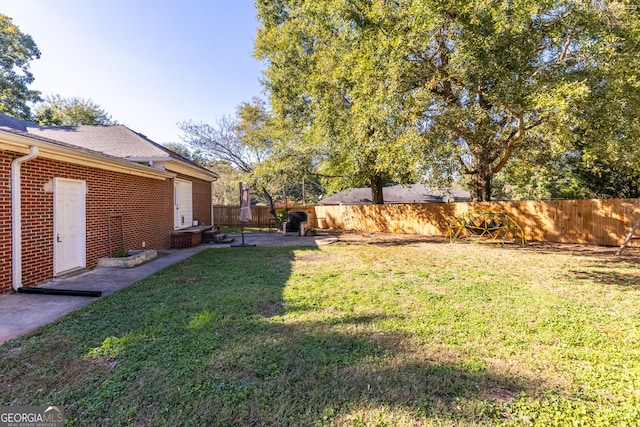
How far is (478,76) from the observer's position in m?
7.23

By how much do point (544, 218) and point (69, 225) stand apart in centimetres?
1485

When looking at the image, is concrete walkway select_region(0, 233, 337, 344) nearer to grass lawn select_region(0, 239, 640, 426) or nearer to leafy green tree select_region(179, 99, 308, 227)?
grass lawn select_region(0, 239, 640, 426)

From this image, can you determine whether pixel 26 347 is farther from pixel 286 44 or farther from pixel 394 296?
pixel 286 44

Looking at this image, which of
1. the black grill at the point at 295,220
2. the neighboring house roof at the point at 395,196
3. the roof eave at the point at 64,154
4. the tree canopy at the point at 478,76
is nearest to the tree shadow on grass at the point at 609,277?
the tree canopy at the point at 478,76

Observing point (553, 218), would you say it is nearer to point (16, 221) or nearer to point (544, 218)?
point (544, 218)

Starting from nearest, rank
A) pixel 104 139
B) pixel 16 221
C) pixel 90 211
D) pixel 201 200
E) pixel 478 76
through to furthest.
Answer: pixel 16 221 → pixel 90 211 → pixel 478 76 → pixel 104 139 → pixel 201 200

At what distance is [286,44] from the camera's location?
14.6m

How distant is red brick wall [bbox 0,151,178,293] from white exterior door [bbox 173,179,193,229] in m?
0.49

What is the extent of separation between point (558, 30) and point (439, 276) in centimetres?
615

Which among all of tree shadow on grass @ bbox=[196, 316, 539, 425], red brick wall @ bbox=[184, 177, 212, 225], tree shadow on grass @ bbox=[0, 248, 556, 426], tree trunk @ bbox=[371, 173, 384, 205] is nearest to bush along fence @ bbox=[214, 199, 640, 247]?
tree trunk @ bbox=[371, 173, 384, 205]

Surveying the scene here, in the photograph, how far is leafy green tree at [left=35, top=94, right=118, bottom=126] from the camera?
21.2 meters

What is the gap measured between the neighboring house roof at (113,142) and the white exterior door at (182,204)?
567 millimetres

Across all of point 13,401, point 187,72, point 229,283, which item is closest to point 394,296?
point 229,283

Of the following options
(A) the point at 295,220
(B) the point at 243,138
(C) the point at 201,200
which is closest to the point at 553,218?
(A) the point at 295,220
